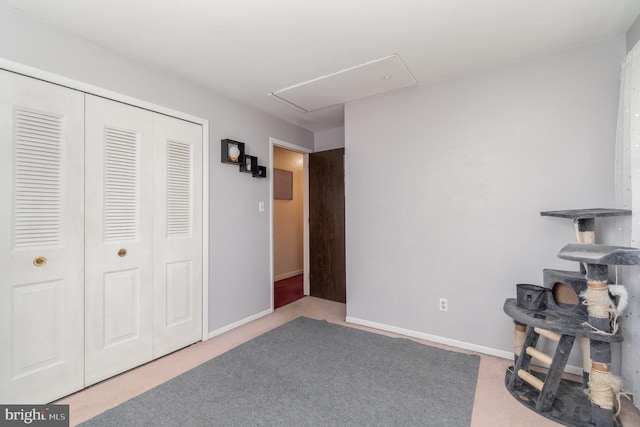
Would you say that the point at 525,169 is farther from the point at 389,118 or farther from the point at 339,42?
the point at 339,42

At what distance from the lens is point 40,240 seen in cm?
178

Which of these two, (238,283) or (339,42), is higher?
(339,42)

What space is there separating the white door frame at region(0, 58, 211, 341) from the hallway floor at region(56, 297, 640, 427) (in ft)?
1.06

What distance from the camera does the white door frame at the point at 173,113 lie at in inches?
67.9

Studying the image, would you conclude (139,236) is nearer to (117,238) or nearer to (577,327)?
(117,238)

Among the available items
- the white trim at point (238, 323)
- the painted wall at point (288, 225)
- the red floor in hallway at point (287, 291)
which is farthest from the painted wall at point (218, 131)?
the painted wall at point (288, 225)

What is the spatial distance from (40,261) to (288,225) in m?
3.83

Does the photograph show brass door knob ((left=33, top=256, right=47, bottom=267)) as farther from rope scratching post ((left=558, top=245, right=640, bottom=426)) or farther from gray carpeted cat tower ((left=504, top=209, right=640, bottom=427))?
rope scratching post ((left=558, top=245, right=640, bottom=426))

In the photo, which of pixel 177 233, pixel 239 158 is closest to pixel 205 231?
pixel 177 233

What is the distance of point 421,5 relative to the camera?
1660 millimetres

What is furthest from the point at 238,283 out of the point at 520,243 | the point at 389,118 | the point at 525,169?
the point at 525,169

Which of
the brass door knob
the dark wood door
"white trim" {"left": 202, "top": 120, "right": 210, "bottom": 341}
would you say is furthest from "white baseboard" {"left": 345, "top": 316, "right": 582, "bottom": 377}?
the brass door knob

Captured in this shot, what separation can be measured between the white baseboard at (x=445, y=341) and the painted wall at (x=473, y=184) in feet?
0.10

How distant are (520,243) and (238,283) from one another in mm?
2653
